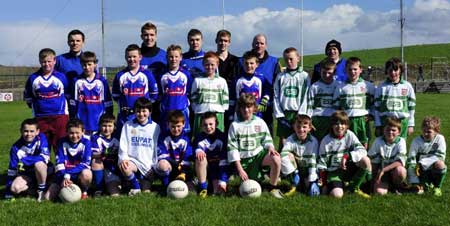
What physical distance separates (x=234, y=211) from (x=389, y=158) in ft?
7.37

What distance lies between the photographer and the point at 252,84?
7266mm

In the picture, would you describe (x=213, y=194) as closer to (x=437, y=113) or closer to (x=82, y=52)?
(x=82, y=52)

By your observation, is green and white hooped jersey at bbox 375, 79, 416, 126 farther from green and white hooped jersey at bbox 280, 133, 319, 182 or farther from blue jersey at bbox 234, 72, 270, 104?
blue jersey at bbox 234, 72, 270, 104

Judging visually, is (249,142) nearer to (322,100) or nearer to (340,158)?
(340,158)

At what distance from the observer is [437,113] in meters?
19.1

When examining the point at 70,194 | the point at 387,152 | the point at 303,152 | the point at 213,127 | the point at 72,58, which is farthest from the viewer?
the point at 72,58

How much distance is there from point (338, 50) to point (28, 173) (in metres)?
4.64

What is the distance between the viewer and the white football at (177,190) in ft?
20.3

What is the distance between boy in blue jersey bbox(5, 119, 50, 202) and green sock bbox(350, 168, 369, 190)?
398 centimetres

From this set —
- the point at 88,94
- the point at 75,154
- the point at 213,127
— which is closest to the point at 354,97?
the point at 213,127

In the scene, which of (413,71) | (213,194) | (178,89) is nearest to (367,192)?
(213,194)

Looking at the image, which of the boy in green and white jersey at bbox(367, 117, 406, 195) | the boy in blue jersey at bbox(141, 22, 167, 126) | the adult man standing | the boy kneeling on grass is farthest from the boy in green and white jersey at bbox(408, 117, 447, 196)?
the adult man standing

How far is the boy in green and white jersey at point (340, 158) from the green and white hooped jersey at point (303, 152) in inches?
3.8

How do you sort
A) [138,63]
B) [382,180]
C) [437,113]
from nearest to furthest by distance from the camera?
[382,180] → [138,63] → [437,113]
